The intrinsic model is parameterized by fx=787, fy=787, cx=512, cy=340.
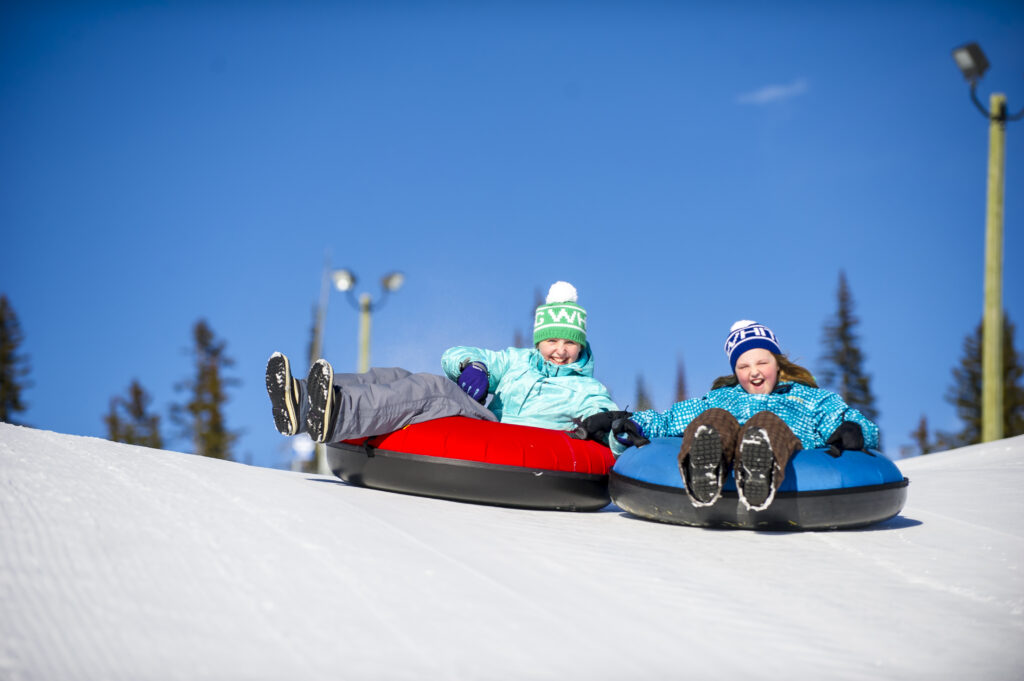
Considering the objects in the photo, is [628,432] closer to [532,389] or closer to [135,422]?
[532,389]

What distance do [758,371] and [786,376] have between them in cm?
18

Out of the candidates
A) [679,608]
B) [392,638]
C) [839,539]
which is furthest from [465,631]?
[839,539]

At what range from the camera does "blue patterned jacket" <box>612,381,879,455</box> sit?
4.18 m

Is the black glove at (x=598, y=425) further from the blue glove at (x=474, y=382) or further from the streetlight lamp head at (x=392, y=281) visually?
the streetlight lamp head at (x=392, y=281)

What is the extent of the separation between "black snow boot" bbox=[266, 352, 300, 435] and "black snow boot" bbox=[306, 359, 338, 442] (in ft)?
0.29

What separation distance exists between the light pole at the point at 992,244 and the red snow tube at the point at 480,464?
26.5ft

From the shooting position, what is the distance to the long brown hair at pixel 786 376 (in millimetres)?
4539

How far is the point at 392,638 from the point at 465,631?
19cm

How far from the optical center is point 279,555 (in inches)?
95.7

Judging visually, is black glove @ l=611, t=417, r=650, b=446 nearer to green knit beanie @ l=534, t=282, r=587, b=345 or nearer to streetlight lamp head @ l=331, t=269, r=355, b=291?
green knit beanie @ l=534, t=282, r=587, b=345

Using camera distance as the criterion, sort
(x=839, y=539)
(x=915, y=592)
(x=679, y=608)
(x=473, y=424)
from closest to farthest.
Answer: (x=679, y=608), (x=915, y=592), (x=839, y=539), (x=473, y=424)

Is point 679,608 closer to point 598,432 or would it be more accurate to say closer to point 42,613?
point 42,613

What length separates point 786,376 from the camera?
4617mm

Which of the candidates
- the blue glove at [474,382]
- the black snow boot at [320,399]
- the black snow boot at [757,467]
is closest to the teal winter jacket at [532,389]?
the blue glove at [474,382]
